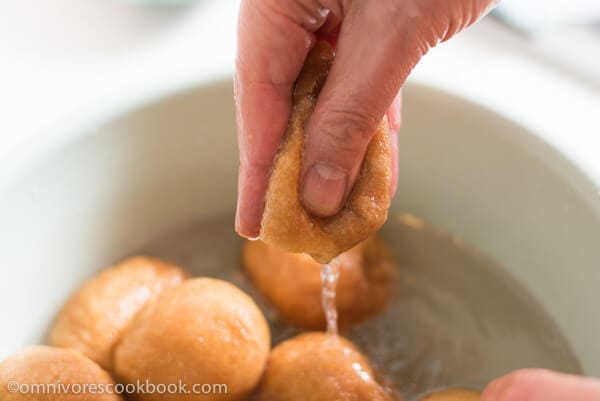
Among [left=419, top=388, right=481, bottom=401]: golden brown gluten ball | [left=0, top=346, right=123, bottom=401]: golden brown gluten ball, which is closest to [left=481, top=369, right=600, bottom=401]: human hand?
[left=419, top=388, right=481, bottom=401]: golden brown gluten ball

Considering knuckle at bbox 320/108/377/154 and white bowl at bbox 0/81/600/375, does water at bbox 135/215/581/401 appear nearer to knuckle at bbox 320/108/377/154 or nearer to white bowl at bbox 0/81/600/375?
white bowl at bbox 0/81/600/375

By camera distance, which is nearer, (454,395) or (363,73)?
(363,73)

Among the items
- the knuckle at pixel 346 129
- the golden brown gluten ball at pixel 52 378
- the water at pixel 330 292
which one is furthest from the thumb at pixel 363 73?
the golden brown gluten ball at pixel 52 378

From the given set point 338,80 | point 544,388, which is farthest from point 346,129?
point 544,388

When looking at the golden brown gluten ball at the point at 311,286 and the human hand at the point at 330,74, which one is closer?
the human hand at the point at 330,74

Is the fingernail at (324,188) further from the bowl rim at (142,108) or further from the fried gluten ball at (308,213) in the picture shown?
the bowl rim at (142,108)

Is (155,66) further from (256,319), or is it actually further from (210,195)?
(256,319)
